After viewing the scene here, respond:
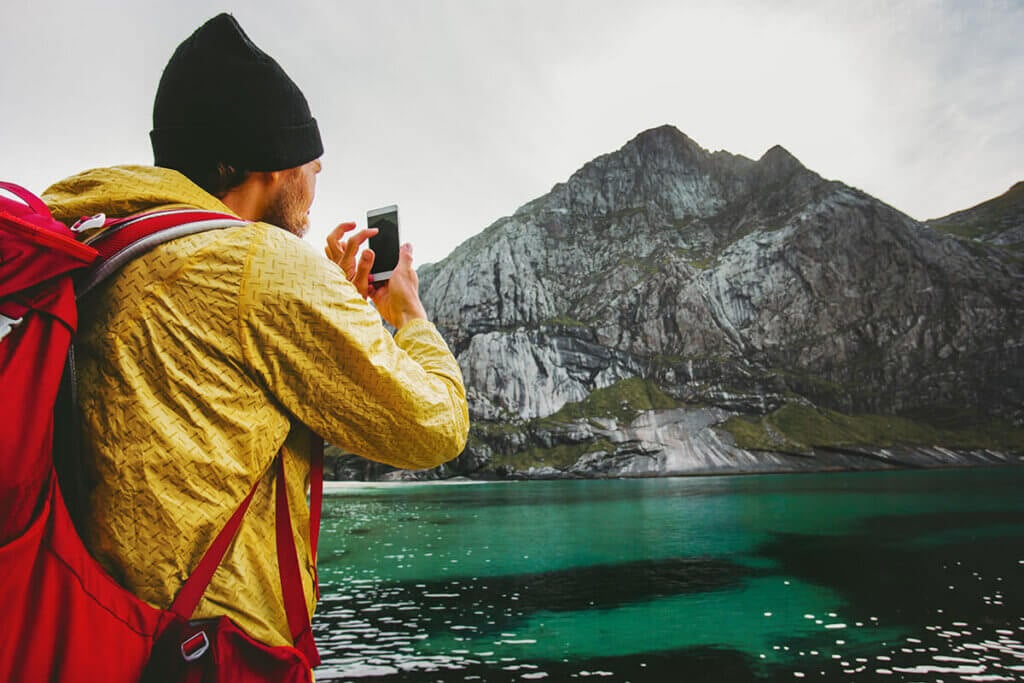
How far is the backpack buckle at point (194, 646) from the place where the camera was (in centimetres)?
135

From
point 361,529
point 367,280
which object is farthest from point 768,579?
point 361,529

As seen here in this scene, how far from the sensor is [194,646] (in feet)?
4.48

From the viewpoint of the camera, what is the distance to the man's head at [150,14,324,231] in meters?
1.83

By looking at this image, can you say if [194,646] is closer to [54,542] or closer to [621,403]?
[54,542]

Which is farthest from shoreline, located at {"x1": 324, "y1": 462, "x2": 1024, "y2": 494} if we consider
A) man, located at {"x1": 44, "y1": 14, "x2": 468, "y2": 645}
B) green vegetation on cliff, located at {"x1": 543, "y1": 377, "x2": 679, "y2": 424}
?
man, located at {"x1": 44, "y1": 14, "x2": 468, "y2": 645}

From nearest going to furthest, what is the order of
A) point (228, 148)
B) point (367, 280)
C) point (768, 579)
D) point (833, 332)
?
point (228, 148)
point (367, 280)
point (768, 579)
point (833, 332)

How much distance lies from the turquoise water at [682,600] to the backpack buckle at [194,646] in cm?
1514

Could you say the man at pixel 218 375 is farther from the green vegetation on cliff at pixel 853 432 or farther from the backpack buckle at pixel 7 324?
the green vegetation on cliff at pixel 853 432

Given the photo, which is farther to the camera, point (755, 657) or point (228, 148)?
point (755, 657)

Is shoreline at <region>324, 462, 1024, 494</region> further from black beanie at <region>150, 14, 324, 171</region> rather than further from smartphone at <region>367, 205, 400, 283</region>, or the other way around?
black beanie at <region>150, 14, 324, 171</region>

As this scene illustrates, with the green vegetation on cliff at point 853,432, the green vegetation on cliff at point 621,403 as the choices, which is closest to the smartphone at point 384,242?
the green vegetation on cliff at point 853,432

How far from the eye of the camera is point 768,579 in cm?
2595

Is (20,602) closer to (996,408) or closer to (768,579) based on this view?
(768,579)

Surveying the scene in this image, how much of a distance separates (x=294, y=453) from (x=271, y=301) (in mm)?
463
